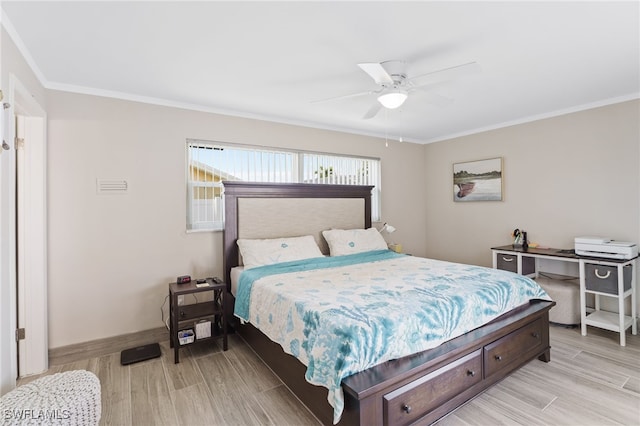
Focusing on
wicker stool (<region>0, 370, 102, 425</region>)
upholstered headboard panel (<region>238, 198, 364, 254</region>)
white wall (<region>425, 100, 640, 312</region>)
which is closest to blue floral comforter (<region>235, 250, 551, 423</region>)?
upholstered headboard panel (<region>238, 198, 364, 254</region>)

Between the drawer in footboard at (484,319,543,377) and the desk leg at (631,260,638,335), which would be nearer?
the drawer in footboard at (484,319,543,377)

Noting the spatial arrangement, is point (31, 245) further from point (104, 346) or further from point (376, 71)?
point (376, 71)

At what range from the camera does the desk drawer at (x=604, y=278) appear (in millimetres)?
3041

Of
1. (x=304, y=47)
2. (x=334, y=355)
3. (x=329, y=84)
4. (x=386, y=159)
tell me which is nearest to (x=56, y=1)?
(x=304, y=47)

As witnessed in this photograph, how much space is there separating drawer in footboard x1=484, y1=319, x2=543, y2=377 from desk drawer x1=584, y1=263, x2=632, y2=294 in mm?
1066

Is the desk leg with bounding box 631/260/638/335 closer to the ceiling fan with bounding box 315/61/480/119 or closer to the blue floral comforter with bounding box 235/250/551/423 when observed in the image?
the blue floral comforter with bounding box 235/250/551/423

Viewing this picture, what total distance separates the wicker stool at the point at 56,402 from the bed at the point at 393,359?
1150 mm

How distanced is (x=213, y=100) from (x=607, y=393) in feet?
13.7

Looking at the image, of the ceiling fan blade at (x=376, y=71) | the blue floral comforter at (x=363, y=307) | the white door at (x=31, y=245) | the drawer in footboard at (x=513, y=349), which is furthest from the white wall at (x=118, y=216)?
the drawer in footboard at (x=513, y=349)

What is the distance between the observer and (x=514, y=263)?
3.86 meters

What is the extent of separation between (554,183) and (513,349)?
2530mm

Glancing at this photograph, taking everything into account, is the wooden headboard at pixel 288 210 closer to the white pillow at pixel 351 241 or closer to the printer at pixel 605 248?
the white pillow at pixel 351 241

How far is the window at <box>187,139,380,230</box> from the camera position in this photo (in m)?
3.47

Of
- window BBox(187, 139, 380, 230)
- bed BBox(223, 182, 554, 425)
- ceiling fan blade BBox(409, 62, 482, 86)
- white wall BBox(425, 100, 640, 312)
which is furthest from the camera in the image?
window BBox(187, 139, 380, 230)
